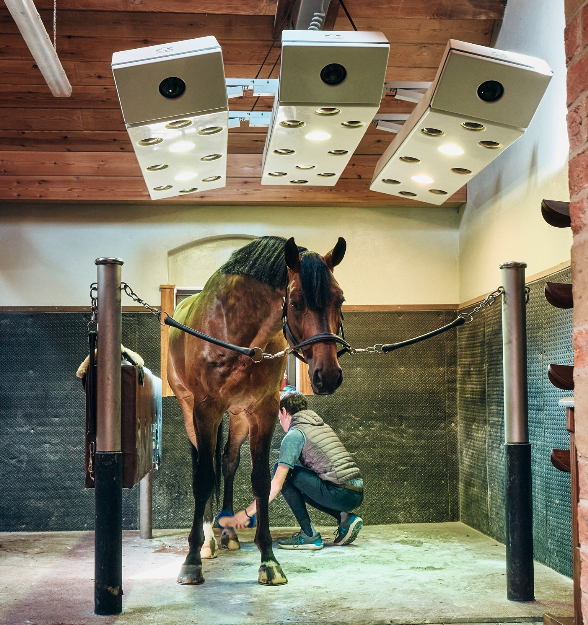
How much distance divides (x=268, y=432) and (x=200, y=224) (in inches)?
100

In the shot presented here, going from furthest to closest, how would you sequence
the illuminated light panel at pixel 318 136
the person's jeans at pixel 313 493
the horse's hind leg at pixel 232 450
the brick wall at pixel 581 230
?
the horse's hind leg at pixel 232 450
the person's jeans at pixel 313 493
the illuminated light panel at pixel 318 136
the brick wall at pixel 581 230

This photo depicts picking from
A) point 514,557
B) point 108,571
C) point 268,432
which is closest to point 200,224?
point 268,432

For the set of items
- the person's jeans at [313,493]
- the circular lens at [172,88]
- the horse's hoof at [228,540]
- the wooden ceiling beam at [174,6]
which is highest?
the wooden ceiling beam at [174,6]

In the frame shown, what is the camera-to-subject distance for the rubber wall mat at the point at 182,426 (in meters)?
5.48

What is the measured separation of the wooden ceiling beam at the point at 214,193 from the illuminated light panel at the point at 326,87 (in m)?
2.05

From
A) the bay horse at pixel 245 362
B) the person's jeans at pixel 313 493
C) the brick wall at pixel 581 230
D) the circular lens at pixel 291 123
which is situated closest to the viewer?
the brick wall at pixel 581 230

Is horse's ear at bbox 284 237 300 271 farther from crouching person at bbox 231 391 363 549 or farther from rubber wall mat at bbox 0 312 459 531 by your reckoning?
rubber wall mat at bbox 0 312 459 531

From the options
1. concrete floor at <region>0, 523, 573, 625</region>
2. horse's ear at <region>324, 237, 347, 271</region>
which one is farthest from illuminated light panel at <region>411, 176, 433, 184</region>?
concrete floor at <region>0, 523, 573, 625</region>

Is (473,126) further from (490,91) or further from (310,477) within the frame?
(310,477)

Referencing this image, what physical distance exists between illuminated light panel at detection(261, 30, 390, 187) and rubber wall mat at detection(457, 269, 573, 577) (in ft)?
5.01

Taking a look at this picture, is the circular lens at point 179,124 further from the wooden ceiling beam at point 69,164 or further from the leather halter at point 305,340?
the wooden ceiling beam at point 69,164

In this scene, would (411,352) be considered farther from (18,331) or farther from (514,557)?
(18,331)

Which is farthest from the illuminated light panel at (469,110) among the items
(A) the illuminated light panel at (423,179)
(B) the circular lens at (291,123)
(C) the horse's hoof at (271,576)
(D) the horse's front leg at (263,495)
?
(C) the horse's hoof at (271,576)

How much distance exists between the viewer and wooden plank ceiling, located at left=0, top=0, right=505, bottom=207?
4.49m
